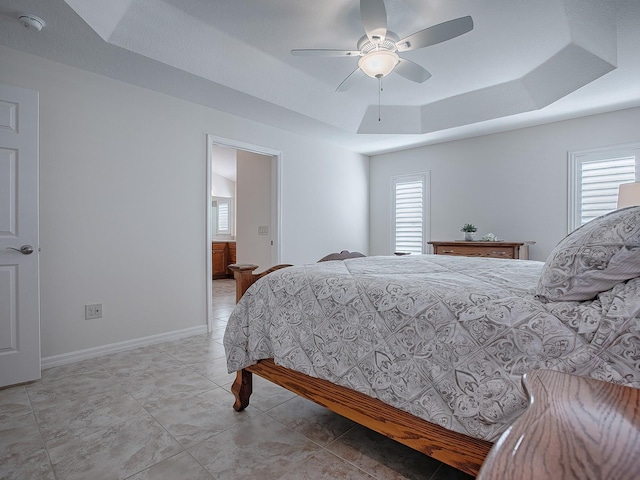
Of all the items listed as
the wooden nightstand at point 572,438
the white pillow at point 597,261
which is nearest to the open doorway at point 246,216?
the white pillow at point 597,261

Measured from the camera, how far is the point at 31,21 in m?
2.21

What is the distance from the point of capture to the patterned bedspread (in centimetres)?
98

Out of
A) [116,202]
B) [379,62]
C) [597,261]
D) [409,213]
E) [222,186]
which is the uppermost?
[379,62]

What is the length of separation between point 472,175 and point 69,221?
481 cm

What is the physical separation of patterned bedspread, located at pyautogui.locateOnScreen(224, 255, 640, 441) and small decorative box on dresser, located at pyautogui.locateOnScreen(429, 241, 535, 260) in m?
2.43

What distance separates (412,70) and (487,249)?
8.13 ft

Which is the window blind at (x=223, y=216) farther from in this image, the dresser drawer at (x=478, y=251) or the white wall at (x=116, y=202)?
the dresser drawer at (x=478, y=251)

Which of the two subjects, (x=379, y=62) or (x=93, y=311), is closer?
(x=379, y=62)

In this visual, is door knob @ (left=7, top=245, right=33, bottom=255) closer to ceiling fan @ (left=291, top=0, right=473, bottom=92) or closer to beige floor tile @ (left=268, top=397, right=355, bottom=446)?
beige floor tile @ (left=268, top=397, right=355, bottom=446)

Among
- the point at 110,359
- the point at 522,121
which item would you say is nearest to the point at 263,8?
the point at 110,359

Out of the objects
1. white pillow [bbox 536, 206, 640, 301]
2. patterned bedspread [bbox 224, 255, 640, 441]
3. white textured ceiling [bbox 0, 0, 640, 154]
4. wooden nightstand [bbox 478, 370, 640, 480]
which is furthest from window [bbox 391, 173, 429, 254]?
wooden nightstand [bbox 478, 370, 640, 480]

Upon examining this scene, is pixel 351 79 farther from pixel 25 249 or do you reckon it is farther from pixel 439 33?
pixel 25 249

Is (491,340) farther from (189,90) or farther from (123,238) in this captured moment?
(189,90)

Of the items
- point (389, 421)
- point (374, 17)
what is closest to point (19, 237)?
point (389, 421)
